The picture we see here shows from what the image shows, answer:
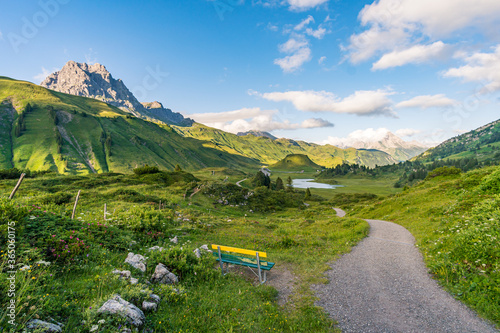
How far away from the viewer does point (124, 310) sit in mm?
6254

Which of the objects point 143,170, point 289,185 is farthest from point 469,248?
point 289,185

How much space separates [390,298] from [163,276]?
1067cm

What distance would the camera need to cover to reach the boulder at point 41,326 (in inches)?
193

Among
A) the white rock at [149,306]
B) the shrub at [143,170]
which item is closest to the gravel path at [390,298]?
the white rock at [149,306]

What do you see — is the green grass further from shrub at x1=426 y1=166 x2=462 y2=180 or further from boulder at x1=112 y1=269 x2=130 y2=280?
shrub at x1=426 y1=166 x2=462 y2=180

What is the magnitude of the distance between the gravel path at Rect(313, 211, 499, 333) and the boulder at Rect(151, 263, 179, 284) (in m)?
6.83

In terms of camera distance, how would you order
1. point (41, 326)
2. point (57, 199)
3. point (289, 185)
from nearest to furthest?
point (41, 326)
point (57, 199)
point (289, 185)

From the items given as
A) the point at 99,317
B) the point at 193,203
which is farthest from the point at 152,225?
the point at 193,203

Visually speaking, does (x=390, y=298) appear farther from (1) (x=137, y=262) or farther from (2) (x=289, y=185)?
(2) (x=289, y=185)

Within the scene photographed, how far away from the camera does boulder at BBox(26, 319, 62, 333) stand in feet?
16.1

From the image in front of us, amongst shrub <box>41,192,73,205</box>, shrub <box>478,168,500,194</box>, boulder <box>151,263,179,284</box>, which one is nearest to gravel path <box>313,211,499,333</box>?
boulder <box>151,263,179,284</box>

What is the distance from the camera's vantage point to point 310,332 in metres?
7.87

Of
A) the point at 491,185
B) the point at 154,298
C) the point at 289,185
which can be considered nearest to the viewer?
the point at 154,298

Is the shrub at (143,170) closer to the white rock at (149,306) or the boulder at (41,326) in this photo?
the white rock at (149,306)
